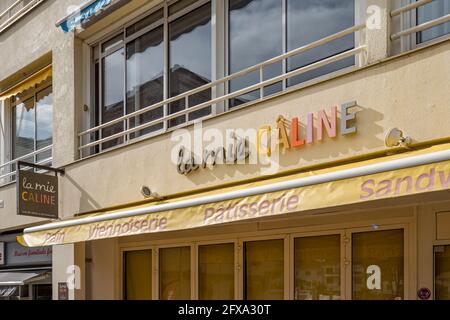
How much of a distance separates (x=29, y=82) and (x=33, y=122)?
122 centimetres

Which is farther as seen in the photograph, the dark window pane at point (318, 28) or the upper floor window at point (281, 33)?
the upper floor window at point (281, 33)

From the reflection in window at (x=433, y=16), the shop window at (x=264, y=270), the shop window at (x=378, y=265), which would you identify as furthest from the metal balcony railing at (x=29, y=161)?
the reflection in window at (x=433, y=16)

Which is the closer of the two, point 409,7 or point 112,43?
point 409,7

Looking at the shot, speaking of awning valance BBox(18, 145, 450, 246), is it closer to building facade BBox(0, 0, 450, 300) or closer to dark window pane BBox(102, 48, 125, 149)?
building facade BBox(0, 0, 450, 300)

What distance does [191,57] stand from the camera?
8.95m

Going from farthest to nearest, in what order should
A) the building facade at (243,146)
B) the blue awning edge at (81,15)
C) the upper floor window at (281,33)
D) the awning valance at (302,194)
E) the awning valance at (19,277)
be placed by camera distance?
1. the awning valance at (19,277)
2. the blue awning edge at (81,15)
3. the upper floor window at (281,33)
4. the building facade at (243,146)
5. the awning valance at (302,194)

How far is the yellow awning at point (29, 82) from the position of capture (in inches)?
459

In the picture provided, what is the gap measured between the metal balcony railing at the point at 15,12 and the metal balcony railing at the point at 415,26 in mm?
8314

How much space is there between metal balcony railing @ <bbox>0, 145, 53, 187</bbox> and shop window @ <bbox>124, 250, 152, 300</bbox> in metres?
3.08

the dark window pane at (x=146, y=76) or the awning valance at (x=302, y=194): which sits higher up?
the dark window pane at (x=146, y=76)

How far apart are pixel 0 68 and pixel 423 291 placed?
1088cm

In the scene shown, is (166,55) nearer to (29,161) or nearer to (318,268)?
(318,268)

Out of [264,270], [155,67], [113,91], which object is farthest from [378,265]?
[113,91]

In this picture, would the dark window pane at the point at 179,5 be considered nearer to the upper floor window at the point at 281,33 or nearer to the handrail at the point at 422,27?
the upper floor window at the point at 281,33
